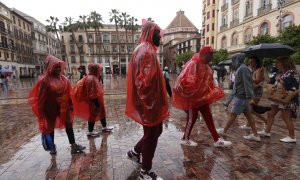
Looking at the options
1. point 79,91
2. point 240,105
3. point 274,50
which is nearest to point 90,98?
point 79,91

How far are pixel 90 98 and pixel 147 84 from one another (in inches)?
101

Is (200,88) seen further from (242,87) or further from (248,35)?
(248,35)

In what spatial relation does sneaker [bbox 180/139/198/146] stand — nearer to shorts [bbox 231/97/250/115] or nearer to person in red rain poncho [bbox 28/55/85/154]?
shorts [bbox 231/97/250/115]

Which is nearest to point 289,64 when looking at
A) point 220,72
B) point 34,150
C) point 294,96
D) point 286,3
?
point 294,96

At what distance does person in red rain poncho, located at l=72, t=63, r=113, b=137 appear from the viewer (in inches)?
184

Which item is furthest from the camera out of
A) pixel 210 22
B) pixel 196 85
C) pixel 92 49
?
pixel 92 49

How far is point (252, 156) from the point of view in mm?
3584

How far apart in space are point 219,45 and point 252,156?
122 ft

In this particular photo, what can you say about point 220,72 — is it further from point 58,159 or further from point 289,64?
point 58,159

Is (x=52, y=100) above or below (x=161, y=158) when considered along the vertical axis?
above

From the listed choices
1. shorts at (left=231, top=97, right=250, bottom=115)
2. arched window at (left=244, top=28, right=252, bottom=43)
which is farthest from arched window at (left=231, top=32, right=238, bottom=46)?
shorts at (left=231, top=97, right=250, bottom=115)

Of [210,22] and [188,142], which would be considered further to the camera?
[210,22]

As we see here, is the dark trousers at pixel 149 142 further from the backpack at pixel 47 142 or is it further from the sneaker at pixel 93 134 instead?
the sneaker at pixel 93 134

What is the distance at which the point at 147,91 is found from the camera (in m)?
2.54
